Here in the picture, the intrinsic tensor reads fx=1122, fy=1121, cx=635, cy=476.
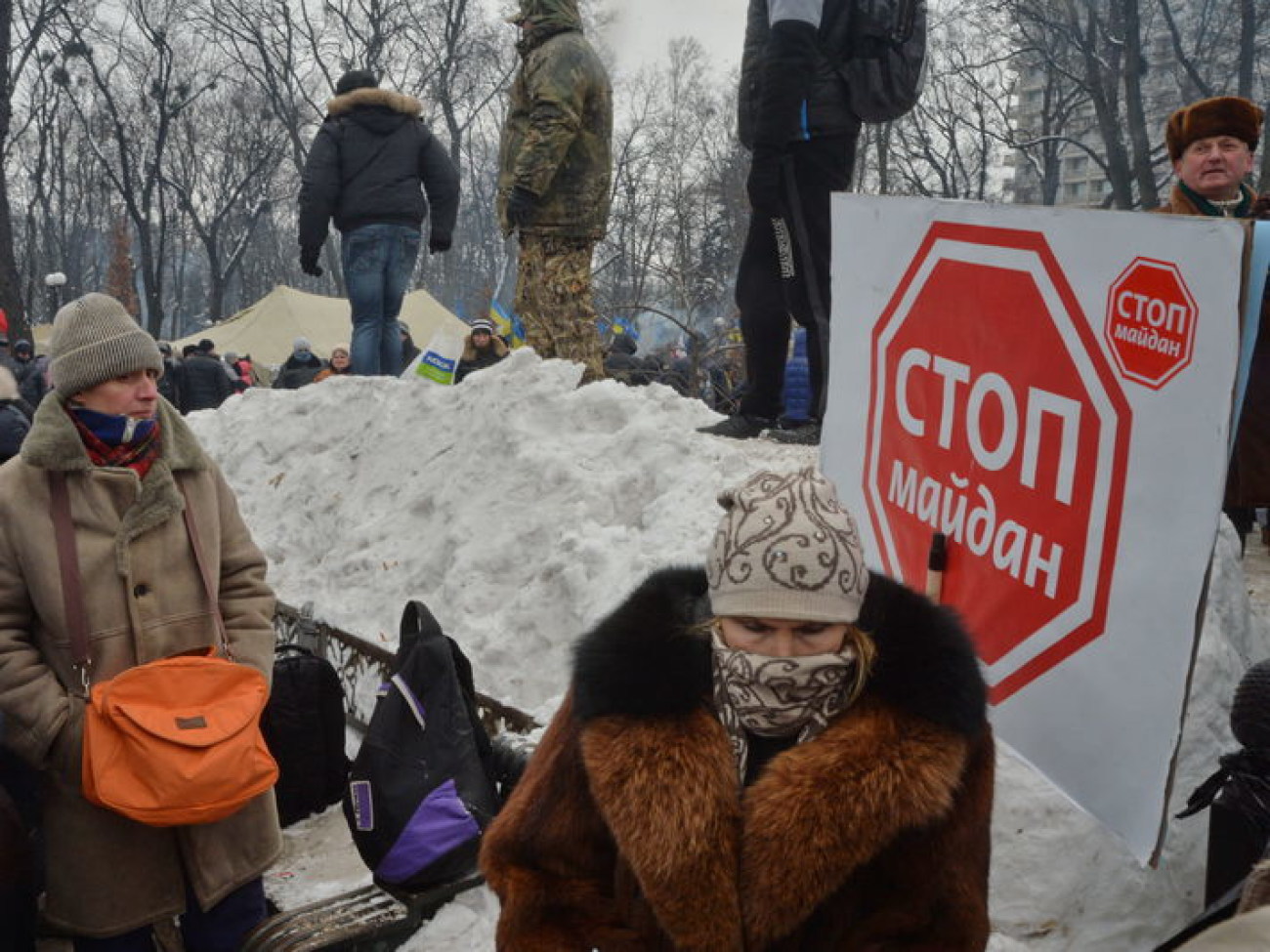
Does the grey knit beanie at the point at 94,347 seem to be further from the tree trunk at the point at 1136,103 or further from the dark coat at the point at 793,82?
the tree trunk at the point at 1136,103

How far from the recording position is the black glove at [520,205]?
735cm

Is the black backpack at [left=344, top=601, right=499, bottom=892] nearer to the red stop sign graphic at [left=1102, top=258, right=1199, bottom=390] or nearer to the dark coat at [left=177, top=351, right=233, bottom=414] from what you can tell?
the red stop sign graphic at [left=1102, top=258, right=1199, bottom=390]

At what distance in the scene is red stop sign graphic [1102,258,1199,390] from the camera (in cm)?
209

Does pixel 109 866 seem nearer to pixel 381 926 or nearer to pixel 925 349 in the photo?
pixel 381 926

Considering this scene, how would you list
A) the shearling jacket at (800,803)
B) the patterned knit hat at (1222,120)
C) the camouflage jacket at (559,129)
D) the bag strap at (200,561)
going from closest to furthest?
the shearling jacket at (800,803), the bag strap at (200,561), the patterned knit hat at (1222,120), the camouflage jacket at (559,129)

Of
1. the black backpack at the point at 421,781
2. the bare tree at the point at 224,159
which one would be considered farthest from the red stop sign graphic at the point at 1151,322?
the bare tree at the point at 224,159

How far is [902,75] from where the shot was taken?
5.46 metres

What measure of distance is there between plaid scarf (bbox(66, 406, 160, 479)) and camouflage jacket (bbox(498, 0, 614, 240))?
15.2 ft

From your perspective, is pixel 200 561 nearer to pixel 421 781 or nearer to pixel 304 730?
pixel 421 781

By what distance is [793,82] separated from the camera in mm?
5188

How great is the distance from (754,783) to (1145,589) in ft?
2.80

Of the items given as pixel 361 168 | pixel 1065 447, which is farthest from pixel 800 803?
pixel 361 168

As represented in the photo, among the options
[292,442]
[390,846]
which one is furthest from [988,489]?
[292,442]

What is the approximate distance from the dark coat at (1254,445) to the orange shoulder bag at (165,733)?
10.6 feet
